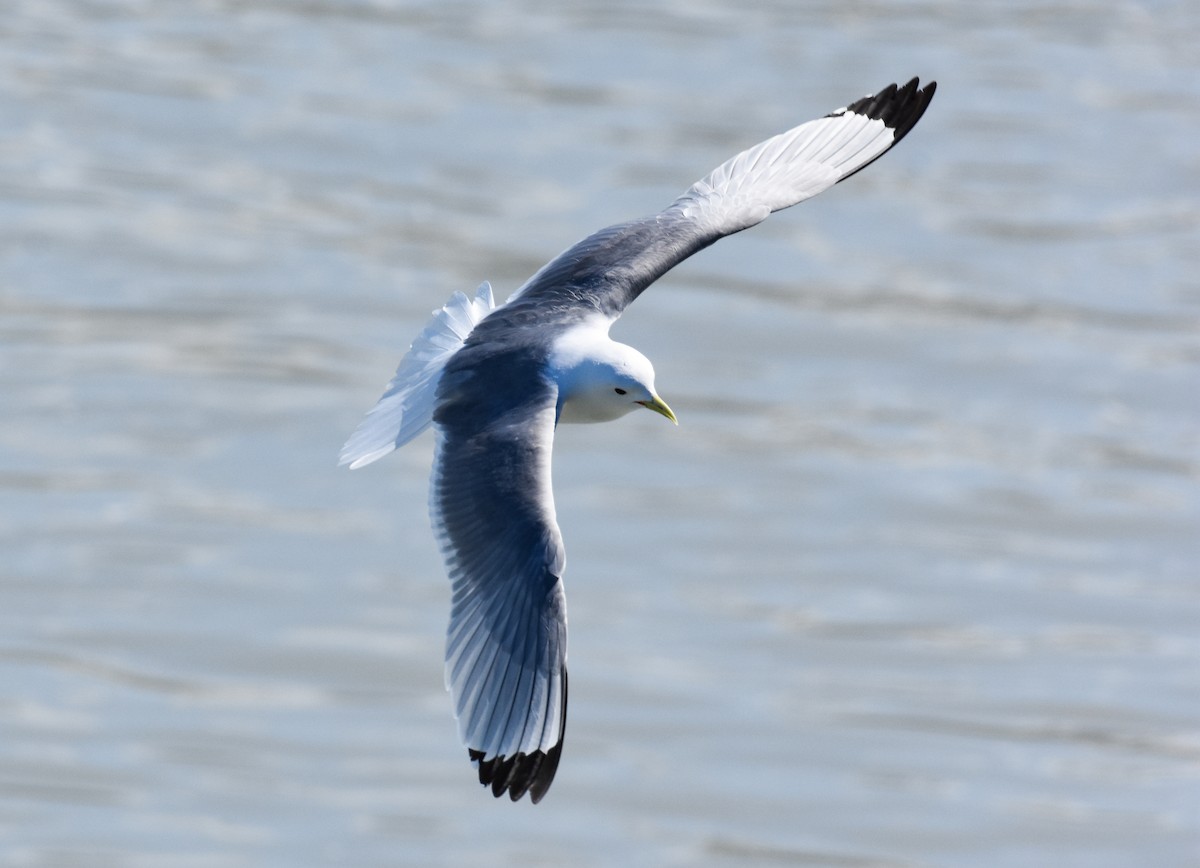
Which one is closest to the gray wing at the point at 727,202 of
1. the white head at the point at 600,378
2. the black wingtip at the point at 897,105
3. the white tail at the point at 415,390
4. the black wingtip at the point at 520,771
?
the black wingtip at the point at 897,105

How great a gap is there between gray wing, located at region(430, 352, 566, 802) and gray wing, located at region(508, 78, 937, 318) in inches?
30.4

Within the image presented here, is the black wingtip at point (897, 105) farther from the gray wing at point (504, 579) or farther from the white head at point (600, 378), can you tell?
the gray wing at point (504, 579)

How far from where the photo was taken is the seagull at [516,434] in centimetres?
632

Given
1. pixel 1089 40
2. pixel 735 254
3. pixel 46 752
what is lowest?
pixel 46 752

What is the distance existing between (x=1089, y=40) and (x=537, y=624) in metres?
15.3

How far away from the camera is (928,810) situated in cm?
1068

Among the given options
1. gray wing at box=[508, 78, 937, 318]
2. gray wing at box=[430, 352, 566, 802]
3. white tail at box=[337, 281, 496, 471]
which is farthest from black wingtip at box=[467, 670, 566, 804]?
gray wing at box=[508, 78, 937, 318]

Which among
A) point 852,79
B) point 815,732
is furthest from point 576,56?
point 815,732

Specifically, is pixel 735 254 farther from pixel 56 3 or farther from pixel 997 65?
pixel 56 3

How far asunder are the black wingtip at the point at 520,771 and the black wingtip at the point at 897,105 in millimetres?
3040

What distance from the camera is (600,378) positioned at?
6.84m

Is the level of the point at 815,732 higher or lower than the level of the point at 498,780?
higher

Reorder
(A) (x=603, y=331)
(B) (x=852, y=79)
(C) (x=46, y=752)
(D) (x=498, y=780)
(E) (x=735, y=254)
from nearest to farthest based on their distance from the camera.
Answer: (D) (x=498, y=780) < (A) (x=603, y=331) < (C) (x=46, y=752) < (E) (x=735, y=254) < (B) (x=852, y=79)

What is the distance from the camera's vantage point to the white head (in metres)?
6.82
